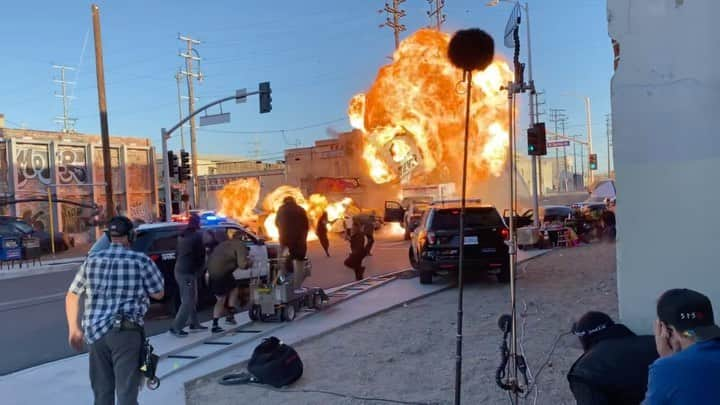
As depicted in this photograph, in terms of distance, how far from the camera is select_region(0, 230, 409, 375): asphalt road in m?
7.87

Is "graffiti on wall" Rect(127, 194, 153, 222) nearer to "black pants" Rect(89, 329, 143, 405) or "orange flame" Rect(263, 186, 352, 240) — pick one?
"orange flame" Rect(263, 186, 352, 240)

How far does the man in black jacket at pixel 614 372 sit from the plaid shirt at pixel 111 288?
296cm

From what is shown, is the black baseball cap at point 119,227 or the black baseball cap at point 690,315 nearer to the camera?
the black baseball cap at point 690,315

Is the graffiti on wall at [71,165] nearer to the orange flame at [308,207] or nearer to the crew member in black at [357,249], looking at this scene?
the orange flame at [308,207]

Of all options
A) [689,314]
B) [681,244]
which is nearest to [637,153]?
[681,244]

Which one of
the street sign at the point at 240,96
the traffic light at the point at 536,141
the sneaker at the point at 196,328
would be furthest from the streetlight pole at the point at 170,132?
the sneaker at the point at 196,328

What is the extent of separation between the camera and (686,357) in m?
2.11

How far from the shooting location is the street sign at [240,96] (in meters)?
21.7

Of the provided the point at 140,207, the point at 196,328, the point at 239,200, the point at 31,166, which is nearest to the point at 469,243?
the point at 196,328

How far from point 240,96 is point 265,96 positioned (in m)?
0.98

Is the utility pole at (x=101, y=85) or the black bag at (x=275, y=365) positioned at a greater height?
the utility pole at (x=101, y=85)

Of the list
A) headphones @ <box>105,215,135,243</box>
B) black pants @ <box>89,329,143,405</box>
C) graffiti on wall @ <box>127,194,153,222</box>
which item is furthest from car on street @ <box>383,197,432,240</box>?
black pants @ <box>89,329,143,405</box>

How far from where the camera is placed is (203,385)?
19.3 ft

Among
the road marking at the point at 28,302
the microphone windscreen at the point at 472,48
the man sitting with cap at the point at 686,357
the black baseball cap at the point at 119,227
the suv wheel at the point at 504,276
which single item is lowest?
the road marking at the point at 28,302
